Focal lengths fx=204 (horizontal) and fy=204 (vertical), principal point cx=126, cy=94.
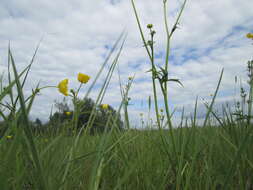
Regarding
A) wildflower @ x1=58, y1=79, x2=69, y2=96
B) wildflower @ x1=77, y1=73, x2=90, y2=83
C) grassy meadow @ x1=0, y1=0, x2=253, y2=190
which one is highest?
wildflower @ x1=77, y1=73, x2=90, y2=83

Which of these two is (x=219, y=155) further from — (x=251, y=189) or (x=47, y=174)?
(x=47, y=174)

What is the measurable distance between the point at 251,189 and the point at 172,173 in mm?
344

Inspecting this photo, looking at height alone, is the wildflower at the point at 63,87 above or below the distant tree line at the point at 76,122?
above

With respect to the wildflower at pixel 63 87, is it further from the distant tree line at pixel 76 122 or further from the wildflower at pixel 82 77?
the wildflower at pixel 82 77

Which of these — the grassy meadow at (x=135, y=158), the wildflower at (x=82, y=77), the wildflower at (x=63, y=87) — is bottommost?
the grassy meadow at (x=135, y=158)

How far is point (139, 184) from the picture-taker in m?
0.89

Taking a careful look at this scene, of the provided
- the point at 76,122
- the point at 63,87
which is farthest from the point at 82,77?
the point at 76,122

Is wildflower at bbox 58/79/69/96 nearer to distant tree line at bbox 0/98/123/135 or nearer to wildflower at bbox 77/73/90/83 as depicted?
distant tree line at bbox 0/98/123/135

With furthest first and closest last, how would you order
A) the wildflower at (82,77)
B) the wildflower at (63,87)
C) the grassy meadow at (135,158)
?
the wildflower at (82,77)
the wildflower at (63,87)
the grassy meadow at (135,158)

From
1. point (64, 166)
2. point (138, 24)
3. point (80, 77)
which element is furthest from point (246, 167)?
point (80, 77)

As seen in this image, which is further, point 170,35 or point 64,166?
point 170,35

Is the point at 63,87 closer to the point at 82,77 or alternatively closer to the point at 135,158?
the point at 82,77

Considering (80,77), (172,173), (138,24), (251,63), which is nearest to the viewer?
(172,173)

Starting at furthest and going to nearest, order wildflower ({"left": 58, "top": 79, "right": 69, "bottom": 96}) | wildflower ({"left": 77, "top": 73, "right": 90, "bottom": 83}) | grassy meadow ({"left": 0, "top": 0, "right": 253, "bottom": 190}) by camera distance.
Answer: wildflower ({"left": 77, "top": 73, "right": 90, "bottom": 83}) → wildflower ({"left": 58, "top": 79, "right": 69, "bottom": 96}) → grassy meadow ({"left": 0, "top": 0, "right": 253, "bottom": 190})
